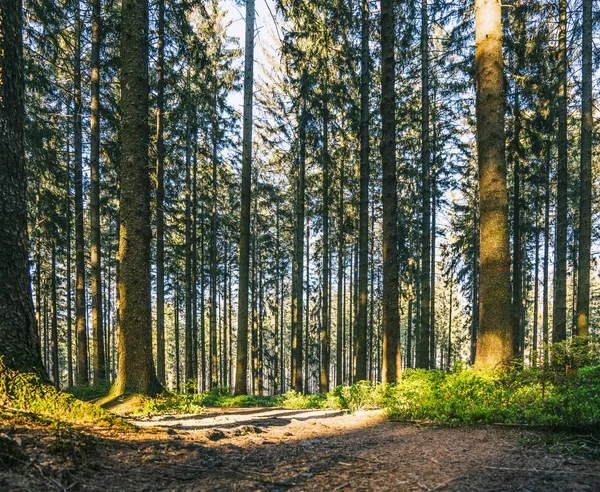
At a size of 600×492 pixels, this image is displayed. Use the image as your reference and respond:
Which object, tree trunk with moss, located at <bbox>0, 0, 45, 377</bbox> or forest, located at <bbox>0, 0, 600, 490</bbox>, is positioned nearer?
forest, located at <bbox>0, 0, 600, 490</bbox>

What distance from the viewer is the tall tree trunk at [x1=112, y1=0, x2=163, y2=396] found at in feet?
20.9

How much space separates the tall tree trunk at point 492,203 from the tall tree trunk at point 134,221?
236 inches

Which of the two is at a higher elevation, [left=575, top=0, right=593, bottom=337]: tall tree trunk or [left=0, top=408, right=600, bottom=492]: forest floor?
[left=575, top=0, right=593, bottom=337]: tall tree trunk

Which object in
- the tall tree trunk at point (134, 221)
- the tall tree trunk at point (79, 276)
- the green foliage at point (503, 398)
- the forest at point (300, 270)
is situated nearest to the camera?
the forest at point (300, 270)

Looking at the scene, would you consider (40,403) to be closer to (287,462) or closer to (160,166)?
(287,462)

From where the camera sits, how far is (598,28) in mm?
12180

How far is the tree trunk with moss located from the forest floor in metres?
1.00

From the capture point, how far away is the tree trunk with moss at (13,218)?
344 centimetres

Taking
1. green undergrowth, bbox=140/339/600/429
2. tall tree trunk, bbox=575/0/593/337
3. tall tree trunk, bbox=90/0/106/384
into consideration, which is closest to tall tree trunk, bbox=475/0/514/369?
green undergrowth, bbox=140/339/600/429

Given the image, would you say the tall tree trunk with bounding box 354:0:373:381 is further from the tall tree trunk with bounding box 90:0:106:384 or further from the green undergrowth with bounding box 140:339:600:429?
the tall tree trunk with bounding box 90:0:106:384

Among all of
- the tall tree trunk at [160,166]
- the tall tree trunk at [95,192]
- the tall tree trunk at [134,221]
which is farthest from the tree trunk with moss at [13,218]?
the tall tree trunk at [95,192]

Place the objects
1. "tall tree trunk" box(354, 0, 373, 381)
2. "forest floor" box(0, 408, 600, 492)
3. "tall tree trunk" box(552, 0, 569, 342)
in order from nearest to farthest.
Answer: "forest floor" box(0, 408, 600, 492)
"tall tree trunk" box(552, 0, 569, 342)
"tall tree trunk" box(354, 0, 373, 381)

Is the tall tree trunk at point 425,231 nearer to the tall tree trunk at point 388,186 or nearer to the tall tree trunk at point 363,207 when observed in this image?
the tall tree trunk at point 363,207

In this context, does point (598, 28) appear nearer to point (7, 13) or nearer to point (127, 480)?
point (7, 13)
